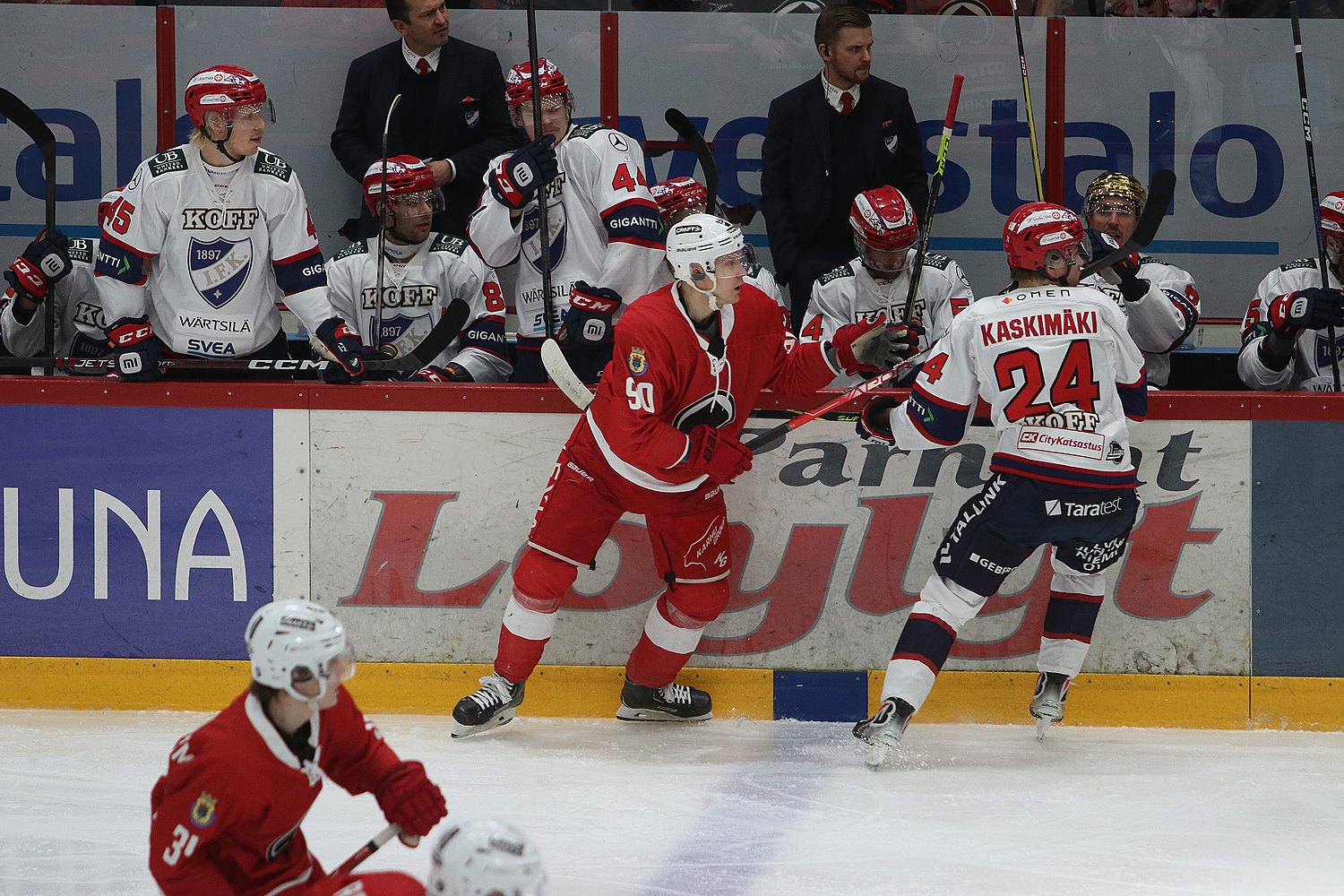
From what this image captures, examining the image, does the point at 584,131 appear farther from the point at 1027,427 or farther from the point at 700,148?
the point at 1027,427

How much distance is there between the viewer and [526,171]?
4156 millimetres

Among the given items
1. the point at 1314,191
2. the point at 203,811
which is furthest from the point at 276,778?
the point at 1314,191

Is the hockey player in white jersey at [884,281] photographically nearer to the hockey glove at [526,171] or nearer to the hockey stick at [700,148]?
the hockey stick at [700,148]

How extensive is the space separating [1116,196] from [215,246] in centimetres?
264

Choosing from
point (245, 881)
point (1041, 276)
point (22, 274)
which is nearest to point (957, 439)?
point (1041, 276)

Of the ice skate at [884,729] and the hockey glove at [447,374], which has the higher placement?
the hockey glove at [447,374]

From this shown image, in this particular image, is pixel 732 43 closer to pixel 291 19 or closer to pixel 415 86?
pixel 415 86

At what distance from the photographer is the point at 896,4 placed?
5.27 metres

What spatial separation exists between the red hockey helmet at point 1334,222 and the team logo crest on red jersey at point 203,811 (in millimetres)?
3742

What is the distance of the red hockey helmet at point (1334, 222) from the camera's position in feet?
14.8

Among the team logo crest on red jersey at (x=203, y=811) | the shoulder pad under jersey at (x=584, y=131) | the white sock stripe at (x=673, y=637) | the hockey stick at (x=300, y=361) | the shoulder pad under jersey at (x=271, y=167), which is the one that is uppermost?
the shoulder pad under jersey at (x=584, y=131)

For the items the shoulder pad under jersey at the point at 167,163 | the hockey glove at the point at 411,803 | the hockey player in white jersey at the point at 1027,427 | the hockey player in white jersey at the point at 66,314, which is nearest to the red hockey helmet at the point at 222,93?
the shoulder pad under jersey at the point at 167,163

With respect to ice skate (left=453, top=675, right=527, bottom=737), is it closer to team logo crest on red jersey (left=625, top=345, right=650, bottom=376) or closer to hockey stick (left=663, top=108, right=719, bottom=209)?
team logo crest on red jersey (left=625, top=345, right=650, bottom=376)

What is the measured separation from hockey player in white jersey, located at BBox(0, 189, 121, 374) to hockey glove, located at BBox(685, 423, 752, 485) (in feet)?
6.36
